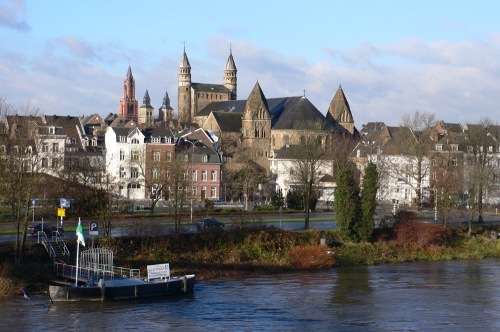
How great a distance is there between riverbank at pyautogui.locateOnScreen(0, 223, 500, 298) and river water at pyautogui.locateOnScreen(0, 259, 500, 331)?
2.86m

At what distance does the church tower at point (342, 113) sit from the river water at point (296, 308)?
105 m

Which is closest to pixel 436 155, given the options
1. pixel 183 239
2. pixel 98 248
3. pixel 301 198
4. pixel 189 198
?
pixel 301 198

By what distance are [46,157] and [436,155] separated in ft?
153

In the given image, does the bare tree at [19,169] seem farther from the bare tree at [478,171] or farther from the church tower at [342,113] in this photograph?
the church tower at [342,113]

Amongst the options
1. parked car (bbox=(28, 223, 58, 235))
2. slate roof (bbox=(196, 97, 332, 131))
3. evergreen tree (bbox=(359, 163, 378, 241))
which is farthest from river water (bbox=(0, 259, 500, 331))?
slate roof (bbox=(196, 97, 332, 131))

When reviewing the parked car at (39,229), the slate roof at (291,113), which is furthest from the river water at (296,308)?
the slate roof at (291,113)

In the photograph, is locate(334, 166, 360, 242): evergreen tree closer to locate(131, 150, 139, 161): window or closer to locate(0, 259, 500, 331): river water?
locate(0, 259, 500, 331): river water

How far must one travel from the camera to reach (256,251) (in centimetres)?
5884

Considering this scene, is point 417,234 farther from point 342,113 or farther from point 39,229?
point 342,113

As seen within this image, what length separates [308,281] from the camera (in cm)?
5150

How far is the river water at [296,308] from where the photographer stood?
37.9 metres

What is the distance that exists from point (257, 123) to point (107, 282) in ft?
349

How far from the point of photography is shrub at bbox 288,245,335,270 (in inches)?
2260

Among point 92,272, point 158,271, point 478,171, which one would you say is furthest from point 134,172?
point 158,271
